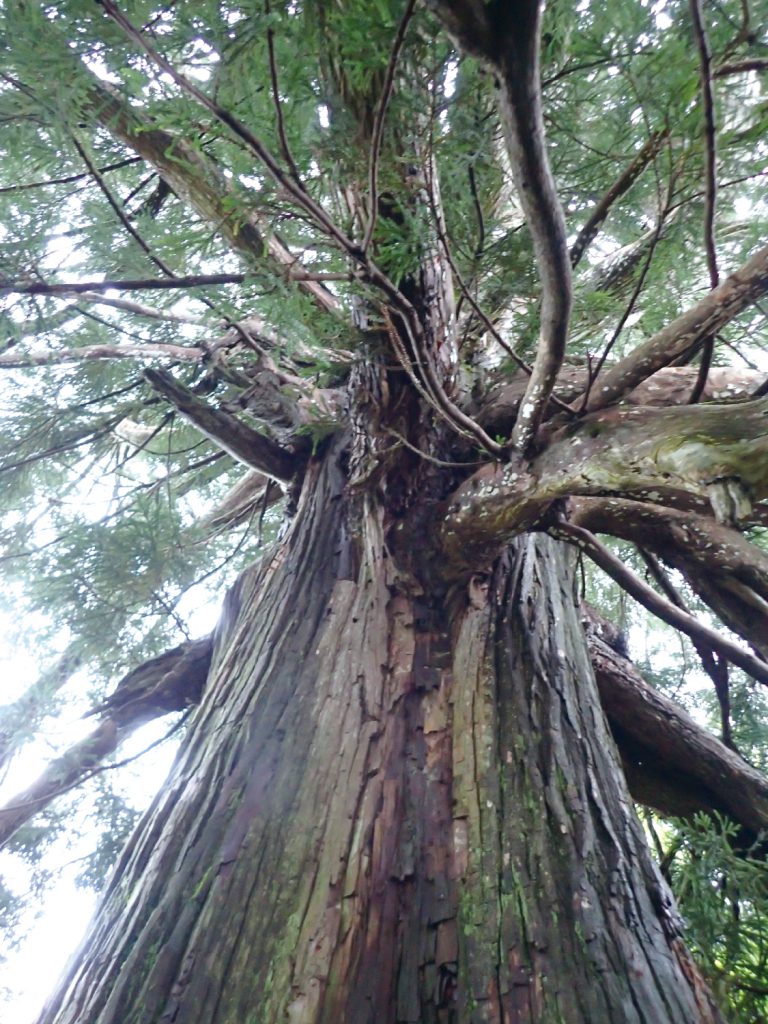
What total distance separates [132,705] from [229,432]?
1246mm

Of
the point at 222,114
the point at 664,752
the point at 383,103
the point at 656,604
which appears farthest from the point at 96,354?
the point at 664,752

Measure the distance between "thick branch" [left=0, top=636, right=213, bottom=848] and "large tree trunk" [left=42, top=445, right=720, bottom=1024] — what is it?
2.02 feet

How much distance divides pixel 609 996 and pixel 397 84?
2207 millimetres

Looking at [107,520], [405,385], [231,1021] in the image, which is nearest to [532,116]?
[405,385]

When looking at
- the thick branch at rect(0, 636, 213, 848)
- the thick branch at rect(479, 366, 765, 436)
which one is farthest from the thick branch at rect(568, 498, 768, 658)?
the thick branch at rect(0, 636, 213, 848)

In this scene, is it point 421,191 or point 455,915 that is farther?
point 421,191

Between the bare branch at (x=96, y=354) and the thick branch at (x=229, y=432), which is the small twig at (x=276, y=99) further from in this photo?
the bare branch at (x=96, y=354)

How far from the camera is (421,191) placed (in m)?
2.26

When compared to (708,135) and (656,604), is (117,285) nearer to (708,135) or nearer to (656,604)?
(708,135)

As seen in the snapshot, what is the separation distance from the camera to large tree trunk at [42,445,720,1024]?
4.59 ft

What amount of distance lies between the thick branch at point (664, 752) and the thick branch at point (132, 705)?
5.63 ft

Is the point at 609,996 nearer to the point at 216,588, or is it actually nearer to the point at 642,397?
the point at 642,397

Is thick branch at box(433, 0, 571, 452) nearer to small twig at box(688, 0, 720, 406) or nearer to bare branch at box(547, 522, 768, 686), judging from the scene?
small twig at box(688, 0, 720, 406)

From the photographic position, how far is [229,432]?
2682 millimetres
